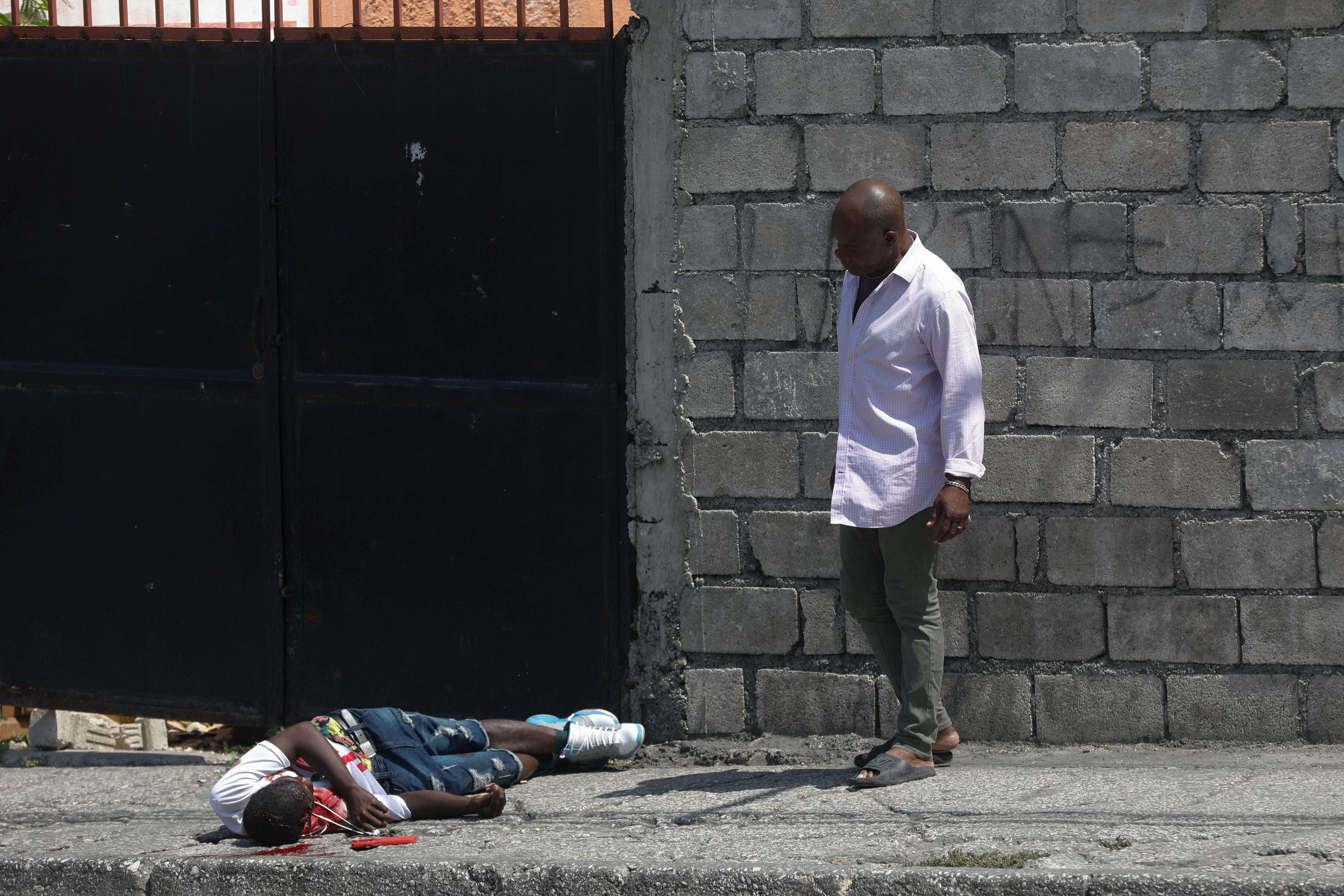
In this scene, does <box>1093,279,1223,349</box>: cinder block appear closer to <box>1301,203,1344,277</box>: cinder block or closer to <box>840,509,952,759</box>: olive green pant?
<box>1301,203,1344,277</box>: cinder block

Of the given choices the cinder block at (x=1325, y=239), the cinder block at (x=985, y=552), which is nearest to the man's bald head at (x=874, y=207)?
the cinder block at (x=985, y=552)

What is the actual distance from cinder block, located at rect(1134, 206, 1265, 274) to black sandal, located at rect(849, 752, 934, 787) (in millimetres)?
1755

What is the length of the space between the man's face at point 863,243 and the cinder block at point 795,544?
3.12 ft

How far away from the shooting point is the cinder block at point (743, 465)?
4066 millimetres

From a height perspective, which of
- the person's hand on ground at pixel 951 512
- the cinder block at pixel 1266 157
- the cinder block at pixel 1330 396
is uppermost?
the cinder block at pixel 1266 157

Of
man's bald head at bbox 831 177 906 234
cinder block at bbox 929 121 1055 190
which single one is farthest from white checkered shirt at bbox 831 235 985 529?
cinder block at bbox 929 121 1055 190

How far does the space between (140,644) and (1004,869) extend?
3.26 meters

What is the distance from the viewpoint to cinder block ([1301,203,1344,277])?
384 cm

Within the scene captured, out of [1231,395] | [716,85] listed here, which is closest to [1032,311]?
[1231,395]

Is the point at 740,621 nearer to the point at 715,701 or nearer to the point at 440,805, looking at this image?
the point at 715,701

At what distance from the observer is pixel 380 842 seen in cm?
325

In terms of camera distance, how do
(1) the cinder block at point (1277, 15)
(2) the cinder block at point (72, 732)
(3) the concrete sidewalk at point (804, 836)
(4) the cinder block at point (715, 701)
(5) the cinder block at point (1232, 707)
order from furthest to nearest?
(2) the cinder block at point (72, 732) < (4) the cinder block at point (715, 701) < (5) the cinder block at point (1232, 707) < (1) the cinder block at point (1277, 15) < (3) the concrete sidewalk at point (804, 836)

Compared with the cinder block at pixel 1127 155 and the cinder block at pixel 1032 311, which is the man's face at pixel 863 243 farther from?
the cinder block at pixel 1127 155

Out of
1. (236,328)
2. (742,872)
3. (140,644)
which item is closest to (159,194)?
(236,328)
